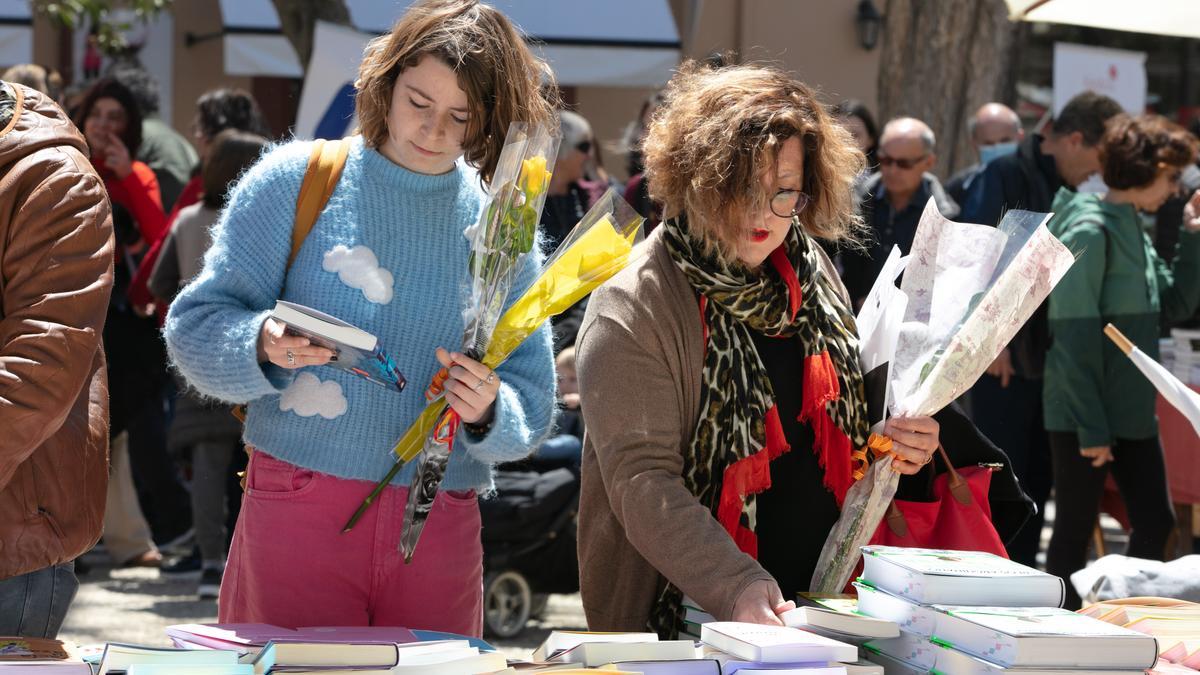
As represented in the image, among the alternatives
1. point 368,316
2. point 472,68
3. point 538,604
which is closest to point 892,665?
point 368,316

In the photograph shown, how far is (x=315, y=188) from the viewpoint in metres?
2.67

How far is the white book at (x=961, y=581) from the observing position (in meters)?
2.32

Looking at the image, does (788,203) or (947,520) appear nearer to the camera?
(788,203)

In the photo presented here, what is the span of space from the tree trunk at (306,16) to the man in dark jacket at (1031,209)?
412cm

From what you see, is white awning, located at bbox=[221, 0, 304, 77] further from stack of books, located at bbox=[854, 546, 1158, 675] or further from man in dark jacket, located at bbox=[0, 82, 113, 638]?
stack of books, located at bbox=[854, 546, 1158, 675]

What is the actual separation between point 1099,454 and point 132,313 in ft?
14.1

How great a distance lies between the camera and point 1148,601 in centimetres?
284

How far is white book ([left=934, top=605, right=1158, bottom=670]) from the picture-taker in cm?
214

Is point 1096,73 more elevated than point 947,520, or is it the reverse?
point 1096,73

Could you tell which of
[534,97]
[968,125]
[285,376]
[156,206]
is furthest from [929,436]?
[968,125]

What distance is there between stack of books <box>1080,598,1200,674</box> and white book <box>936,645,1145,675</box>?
164 millimetres

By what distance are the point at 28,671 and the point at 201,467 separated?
14.9 ft

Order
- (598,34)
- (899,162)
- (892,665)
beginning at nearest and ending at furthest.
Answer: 1. (892,665)
2. (899,162)
3. (598,34)

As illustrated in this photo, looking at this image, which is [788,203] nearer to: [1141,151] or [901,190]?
[1141,151]
